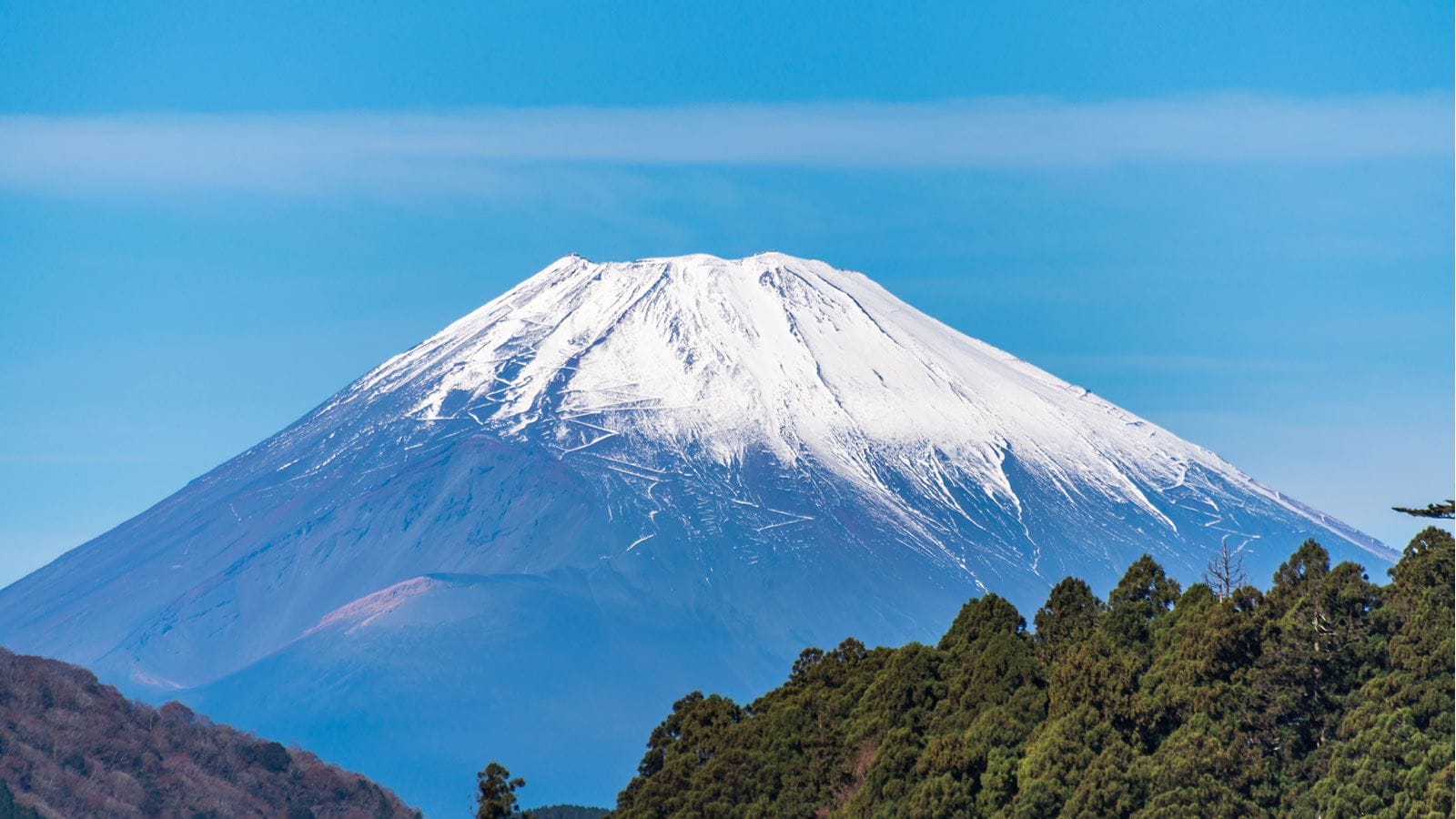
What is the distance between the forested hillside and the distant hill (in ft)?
83.7

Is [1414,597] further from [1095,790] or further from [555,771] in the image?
[555,771]

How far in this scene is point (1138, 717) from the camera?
4566 centimetres

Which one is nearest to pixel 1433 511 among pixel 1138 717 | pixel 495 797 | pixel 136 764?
pixel 1138 717

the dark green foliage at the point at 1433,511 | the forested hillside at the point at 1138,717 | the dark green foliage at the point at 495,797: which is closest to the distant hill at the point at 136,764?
the dark green foliage at the point at 495,797

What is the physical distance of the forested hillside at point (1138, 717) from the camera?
41.9 m

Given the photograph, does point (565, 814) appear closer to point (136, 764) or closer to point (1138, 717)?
point (136, 764)

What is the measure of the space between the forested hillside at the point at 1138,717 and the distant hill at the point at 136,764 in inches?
1004

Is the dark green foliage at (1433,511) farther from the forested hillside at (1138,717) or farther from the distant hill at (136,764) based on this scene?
the distant hill at (136,764)

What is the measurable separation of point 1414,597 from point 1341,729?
4.00 meters

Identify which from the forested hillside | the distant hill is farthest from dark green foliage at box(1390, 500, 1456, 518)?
the distant hill

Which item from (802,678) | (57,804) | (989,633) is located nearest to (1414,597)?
(989,633)

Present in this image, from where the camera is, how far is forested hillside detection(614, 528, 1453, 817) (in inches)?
1650

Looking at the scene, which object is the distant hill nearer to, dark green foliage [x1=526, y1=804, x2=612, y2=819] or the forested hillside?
dark green foliage [x1=526, y1=804, x2=612, y2=819]

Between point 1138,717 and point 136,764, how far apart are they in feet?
145
